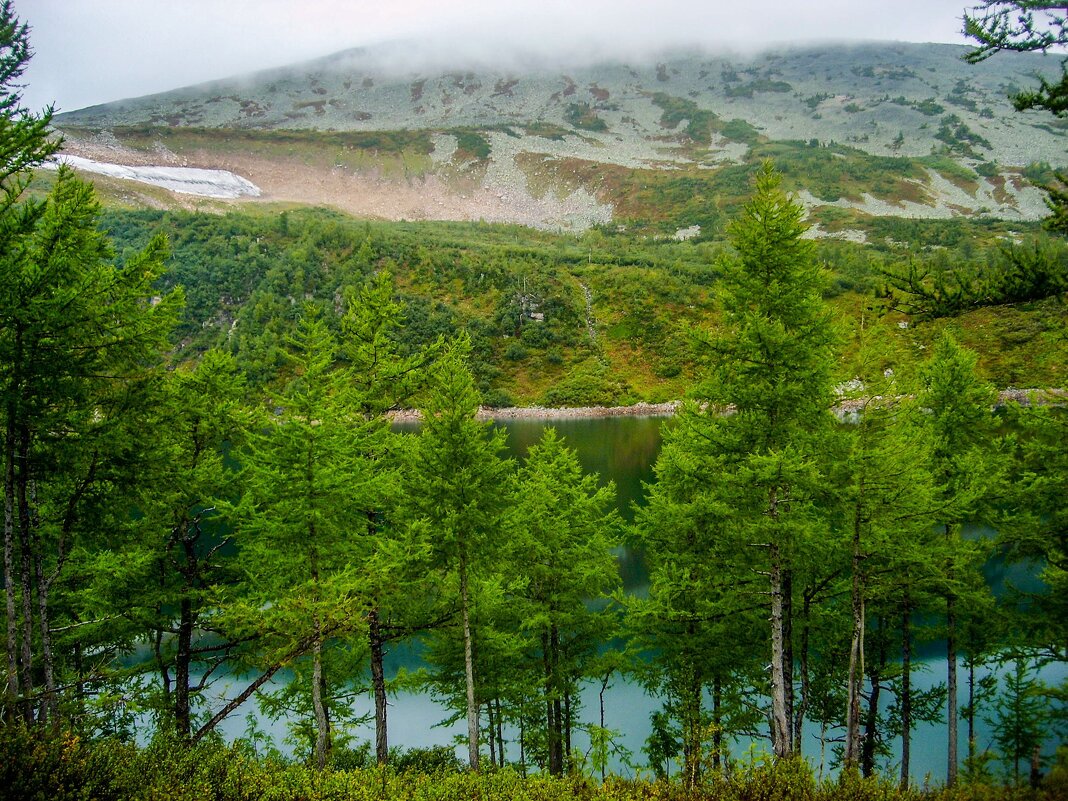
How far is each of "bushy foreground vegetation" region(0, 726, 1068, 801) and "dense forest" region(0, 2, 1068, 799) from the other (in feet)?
0.18

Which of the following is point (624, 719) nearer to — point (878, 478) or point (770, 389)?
point (878, 478)

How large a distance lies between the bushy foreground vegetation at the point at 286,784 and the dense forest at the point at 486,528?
0.18ft

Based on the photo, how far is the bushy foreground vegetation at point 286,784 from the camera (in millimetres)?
6008

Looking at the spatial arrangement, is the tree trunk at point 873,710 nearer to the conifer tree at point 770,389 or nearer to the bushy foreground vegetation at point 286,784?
the conifer tree at point 770,389

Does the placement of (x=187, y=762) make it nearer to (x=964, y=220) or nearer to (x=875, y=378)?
(x=875, y=378)

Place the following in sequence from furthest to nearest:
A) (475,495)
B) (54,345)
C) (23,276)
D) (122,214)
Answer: (122,214) < (475,495) < (54,345) < (23,276)

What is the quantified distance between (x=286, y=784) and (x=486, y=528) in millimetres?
6940

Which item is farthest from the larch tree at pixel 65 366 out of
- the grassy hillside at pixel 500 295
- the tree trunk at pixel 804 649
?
the grassy hillside at pixel 500 295

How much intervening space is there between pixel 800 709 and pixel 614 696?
12.6m

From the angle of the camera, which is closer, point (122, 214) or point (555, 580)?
point (555, 580)

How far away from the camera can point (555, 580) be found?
16688 mm

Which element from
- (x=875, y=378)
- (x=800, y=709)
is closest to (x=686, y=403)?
(x=875, y=378)

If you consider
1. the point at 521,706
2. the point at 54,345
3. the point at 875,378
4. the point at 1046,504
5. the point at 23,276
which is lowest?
the point at 521,706

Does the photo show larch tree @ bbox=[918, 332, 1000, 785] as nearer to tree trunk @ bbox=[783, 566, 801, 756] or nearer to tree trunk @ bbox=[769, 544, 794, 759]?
tree trunk @ bbox=[783, 566, 801, 756]
